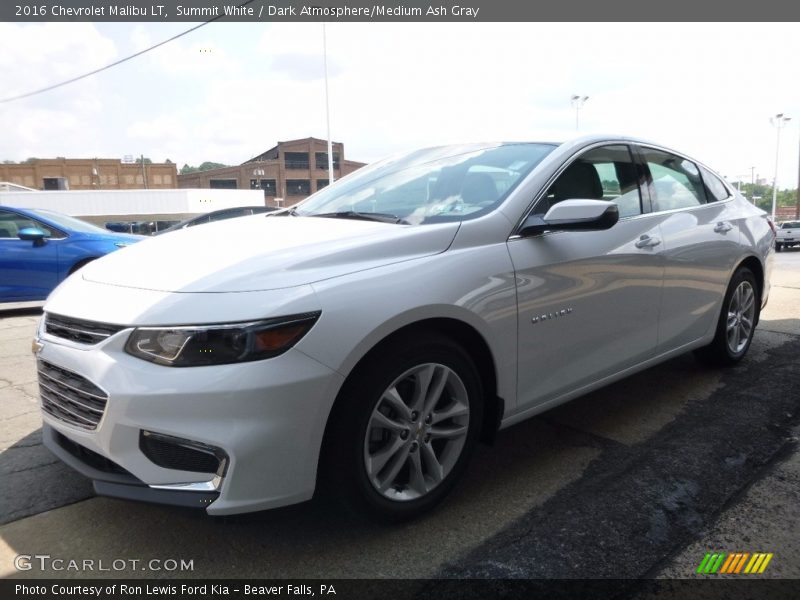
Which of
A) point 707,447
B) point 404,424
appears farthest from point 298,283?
point 707,447

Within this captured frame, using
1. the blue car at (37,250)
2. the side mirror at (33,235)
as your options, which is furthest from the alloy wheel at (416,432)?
the side mirror at (33,235)

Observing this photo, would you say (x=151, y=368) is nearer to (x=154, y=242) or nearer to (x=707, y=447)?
(x=154, y=242)

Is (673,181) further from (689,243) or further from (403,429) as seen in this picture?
(403,429)

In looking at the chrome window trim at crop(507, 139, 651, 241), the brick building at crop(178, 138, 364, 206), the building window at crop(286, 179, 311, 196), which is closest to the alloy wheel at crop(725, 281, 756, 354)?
the chrome window trim at crop(507, 139, 651, 241)

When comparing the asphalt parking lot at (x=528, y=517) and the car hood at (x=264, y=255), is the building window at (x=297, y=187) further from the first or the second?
the car hood at (x=264, y=255)

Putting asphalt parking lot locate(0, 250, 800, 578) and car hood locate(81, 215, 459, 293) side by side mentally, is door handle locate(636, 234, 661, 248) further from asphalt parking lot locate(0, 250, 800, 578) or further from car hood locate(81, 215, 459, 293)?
car hood locate(81, 215, 459, 293)

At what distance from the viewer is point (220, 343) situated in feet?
6.21

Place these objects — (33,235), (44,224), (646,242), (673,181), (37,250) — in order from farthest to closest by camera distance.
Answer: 1. (44,224)
2. (37,250)
3. (33,235)
4. (673,181)
5. (646,242)

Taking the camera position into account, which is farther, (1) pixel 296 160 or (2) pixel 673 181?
(1) pixel 296 160

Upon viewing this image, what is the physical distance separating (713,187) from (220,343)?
368 cm

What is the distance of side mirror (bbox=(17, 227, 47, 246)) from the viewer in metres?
6.76

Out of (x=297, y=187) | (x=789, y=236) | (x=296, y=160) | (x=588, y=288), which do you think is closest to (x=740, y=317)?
(x=588, y=288)

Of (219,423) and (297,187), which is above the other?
(297,187)

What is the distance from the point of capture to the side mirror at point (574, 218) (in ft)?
8.38
